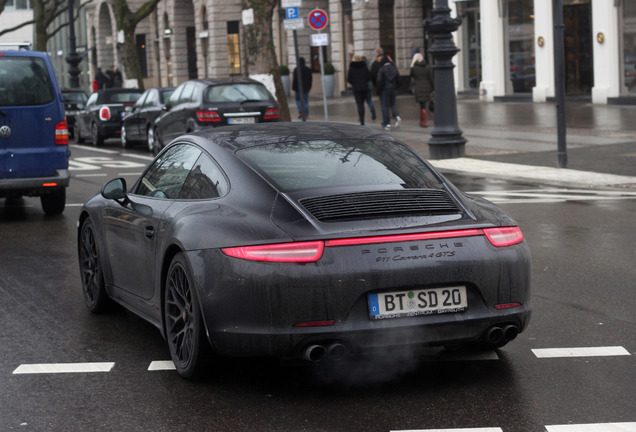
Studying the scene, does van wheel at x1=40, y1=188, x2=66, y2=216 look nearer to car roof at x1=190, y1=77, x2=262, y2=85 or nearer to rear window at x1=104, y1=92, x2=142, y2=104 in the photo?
car roof at x1=190, y1=77, x2=262, y2=85

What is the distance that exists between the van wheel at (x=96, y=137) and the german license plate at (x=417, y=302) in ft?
83.7

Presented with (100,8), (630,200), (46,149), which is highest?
(100,8)

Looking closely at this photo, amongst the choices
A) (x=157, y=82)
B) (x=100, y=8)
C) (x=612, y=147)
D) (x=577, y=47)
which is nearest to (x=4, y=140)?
(x=612, y=147)

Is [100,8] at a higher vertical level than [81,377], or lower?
higher

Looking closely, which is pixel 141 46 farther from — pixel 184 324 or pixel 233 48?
pixel 184 324

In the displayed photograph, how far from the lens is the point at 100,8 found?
81.6 m

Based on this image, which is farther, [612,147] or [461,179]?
[612,147]

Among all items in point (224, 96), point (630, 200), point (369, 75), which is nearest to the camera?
point (630, 200)

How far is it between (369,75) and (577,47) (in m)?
8.68

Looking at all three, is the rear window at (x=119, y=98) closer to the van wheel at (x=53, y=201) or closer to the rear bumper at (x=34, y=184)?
the van wheel at (x=53, y=201)

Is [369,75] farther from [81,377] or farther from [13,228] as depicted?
[81,377]

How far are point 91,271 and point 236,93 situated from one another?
51.0 feet

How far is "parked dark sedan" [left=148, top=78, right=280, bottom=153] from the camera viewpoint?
74.7 feet

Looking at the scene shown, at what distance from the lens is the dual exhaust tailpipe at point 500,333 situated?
18.7 feet
